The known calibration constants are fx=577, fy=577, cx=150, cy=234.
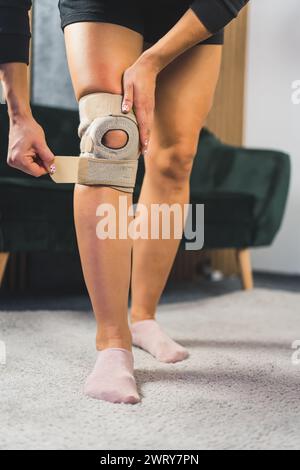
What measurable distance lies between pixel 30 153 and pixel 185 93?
0.39 metres

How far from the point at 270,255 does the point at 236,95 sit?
0.97 metres

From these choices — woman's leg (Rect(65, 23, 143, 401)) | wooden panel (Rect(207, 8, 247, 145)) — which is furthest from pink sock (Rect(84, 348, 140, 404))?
wooden panel (Rect(207, 8, 247, 145))

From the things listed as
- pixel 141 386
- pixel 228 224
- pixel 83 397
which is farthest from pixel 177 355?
pixel 228 224

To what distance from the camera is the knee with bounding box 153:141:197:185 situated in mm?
1309

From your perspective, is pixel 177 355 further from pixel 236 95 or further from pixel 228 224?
pixel 236 95

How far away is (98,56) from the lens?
1051 millimetres

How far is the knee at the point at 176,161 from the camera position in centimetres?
131

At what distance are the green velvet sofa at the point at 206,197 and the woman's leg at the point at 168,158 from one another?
57 centimetres

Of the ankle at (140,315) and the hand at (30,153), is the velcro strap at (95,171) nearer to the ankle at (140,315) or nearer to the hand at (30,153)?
the hand at (30,153)

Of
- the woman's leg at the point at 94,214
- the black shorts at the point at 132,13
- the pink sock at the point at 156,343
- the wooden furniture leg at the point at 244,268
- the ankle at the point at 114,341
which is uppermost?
the black shorts at the point at 132,13

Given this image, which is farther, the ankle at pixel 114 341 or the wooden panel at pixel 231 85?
the wooden panel at pixel 231 85

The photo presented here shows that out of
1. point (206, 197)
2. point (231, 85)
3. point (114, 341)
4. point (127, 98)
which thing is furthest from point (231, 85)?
point (114, 341)

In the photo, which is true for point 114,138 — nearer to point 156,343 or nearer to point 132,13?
point 132,13

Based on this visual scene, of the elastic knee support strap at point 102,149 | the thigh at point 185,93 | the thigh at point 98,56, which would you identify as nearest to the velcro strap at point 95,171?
the elastic knee support strap at point 102,149
